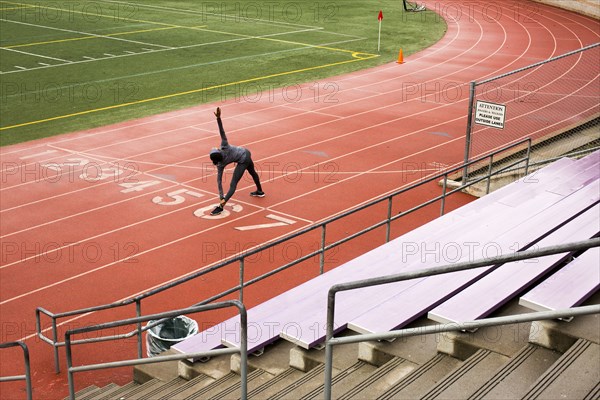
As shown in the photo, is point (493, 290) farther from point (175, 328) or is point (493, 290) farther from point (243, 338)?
point (175, 328)

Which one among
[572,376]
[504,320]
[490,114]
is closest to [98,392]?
[572,376]

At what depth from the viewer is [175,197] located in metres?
15.9

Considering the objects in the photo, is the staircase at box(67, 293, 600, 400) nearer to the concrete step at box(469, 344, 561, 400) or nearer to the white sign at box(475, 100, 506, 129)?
the concrete step at box(469, 344, 561, 400)

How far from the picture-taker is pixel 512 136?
65.6 feet

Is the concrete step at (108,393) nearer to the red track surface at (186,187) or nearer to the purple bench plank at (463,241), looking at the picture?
the red track surface at (186,187)

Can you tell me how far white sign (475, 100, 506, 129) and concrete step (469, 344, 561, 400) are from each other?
9451mm

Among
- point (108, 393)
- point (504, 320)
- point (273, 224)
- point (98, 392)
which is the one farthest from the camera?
point (273, 224)

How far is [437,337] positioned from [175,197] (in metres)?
10.2

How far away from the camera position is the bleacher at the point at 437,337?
5457mm

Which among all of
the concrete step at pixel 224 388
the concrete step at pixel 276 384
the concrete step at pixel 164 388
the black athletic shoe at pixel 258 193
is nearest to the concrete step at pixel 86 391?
the concrete step at pixel 164 388

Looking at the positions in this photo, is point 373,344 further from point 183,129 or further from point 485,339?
point 183,129

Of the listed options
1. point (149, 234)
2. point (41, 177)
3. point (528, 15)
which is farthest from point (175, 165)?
point (528, 15)

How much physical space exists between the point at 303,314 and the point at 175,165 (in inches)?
429

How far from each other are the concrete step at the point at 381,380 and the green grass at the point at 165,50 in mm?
16071
